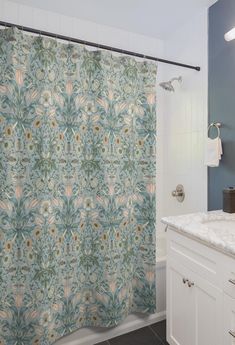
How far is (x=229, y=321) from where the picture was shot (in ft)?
3.09

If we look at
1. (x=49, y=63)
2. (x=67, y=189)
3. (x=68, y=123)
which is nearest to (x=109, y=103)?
(x=68, y=123)

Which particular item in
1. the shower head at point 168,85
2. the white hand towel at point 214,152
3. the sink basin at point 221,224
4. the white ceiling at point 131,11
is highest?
the white ceiling at point 131,11

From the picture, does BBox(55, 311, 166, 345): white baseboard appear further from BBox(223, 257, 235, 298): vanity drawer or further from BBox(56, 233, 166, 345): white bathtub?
BBox(223, 257, 235, 298): vanity drawer

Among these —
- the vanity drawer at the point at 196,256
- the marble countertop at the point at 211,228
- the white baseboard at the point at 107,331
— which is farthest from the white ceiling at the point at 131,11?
the white baseboard at the point at 107,331

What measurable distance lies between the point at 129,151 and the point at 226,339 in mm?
1171

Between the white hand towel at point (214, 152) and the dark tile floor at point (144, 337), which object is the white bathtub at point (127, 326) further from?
the white hand towel at point (214, 152)

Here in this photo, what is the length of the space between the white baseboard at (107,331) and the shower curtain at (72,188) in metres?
0.08

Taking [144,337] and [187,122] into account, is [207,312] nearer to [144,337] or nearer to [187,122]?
[144,337]

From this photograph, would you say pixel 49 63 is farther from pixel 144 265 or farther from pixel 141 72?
pixel 144 265

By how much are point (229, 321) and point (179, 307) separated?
0.39m

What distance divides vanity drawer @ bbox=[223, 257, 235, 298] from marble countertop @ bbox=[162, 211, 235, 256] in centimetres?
4

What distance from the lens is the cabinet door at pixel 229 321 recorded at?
0.93 metres

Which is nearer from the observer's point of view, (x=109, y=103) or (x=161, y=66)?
(x=109, y=103)

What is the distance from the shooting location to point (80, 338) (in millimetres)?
1613
